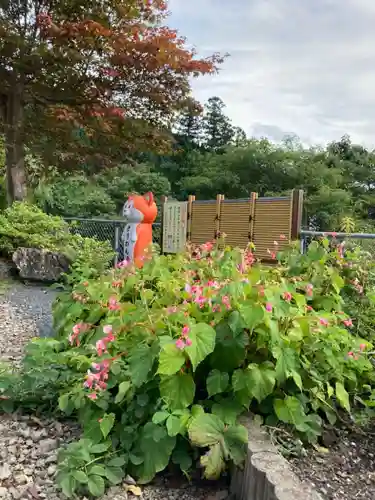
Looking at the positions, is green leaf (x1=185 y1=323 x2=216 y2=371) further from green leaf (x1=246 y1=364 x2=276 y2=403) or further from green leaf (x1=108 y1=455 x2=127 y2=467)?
green leaf (x1=108 y1=455 x2=127 y2=467)

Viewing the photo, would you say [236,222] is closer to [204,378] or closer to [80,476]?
[204,378]

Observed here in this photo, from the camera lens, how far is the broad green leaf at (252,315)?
1.40m

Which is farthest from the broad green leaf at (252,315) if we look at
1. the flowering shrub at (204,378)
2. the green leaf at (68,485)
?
the green leaf at (68,485)

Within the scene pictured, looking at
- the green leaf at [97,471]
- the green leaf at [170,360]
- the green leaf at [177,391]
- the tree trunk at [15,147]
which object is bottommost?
the green leaf at [97,471]

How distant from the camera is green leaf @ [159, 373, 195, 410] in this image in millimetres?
1427

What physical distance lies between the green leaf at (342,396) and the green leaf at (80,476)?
83 centimetres

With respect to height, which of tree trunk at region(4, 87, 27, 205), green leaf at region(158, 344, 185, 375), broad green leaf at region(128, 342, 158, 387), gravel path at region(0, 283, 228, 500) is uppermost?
tree trunk at region(4, 87, 27, 205)

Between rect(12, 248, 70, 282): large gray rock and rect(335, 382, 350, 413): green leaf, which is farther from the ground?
rect(335, 382, 350, 413): green leaf

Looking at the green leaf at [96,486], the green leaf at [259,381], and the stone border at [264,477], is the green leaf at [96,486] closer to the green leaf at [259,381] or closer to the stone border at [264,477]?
the stone border at [264,477]

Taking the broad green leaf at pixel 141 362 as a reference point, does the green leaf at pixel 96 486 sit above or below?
below

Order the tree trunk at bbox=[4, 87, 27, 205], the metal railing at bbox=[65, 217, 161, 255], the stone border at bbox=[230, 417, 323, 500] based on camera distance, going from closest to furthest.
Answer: the stone border at bbox=[230, 417, 323, 500] < the metal railing at bbox=[65, 217, 161, 255] < the tree trunk at bbox=[4, 87, 27, 205]

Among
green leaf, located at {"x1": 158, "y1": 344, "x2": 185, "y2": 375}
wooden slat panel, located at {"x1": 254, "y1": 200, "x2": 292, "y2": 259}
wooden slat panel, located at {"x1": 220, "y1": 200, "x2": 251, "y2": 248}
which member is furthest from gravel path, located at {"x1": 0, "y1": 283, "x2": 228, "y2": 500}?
wooden slat panel, located at {"x1": 220, "y1": 200, "x2": 251, "y2": 248}

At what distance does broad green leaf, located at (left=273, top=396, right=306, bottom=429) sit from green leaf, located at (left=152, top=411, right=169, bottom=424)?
35 centimetres

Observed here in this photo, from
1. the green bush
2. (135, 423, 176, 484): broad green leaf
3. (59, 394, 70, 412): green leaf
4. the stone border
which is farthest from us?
the green bush
